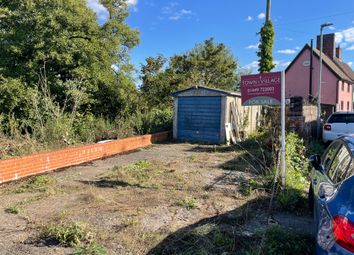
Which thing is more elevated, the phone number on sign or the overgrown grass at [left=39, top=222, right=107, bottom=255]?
the phone number on sign

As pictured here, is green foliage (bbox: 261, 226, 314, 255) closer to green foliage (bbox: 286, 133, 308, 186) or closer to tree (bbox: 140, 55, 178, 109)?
green foliage (bbox: 286, 133, 308, 186)

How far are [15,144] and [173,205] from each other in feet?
17.7

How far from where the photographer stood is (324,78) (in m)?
36.4

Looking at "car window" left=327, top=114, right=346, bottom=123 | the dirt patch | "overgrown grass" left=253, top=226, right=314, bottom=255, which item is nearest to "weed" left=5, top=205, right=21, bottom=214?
the dirt patch

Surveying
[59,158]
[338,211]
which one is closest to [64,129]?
[59,158]

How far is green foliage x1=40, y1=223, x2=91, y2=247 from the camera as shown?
4.51 meters

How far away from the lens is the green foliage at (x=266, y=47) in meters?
19.8

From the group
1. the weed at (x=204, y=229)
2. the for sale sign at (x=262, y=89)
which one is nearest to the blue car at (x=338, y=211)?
the weed at (x=204, y=229)

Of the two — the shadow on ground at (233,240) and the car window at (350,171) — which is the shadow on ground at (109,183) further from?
the car window at (350,171)

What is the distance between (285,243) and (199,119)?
11476 millimetres

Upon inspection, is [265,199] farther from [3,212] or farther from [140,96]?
[140,96]

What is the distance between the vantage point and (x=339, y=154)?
447 centimetres

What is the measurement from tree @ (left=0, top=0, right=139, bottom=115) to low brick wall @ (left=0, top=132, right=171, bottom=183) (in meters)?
3.41

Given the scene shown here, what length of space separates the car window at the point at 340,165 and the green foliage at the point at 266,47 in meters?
16.4
